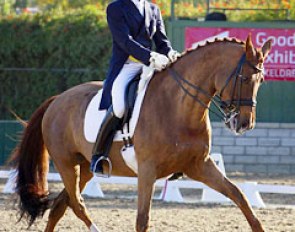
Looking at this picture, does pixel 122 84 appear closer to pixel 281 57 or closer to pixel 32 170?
pixel 32 170

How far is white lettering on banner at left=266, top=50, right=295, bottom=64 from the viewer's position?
54.2ft

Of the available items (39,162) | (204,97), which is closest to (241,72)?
(204,97)

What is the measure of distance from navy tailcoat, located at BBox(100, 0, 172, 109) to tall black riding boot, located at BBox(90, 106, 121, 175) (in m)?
0.20

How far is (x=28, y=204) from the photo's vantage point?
9602 mm

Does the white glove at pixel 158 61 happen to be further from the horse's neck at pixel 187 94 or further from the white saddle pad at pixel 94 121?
the white saddle pad at pixel 94 121

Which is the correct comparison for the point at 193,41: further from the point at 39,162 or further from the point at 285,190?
the point at 39,162

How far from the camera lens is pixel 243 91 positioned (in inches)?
299

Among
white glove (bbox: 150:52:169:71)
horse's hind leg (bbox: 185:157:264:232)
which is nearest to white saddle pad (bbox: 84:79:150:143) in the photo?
white glove (bbox: 150:52:169:71)

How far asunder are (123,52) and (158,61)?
1.97 feet

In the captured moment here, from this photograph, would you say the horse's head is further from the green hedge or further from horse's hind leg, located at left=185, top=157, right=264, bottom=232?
the green hedge

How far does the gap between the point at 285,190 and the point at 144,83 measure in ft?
14.5

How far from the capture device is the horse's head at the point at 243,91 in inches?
296

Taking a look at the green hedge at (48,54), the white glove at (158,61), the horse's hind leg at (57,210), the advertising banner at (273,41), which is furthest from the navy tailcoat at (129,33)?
the green hedge at (48,54)

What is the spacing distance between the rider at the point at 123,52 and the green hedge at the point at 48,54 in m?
8.71
